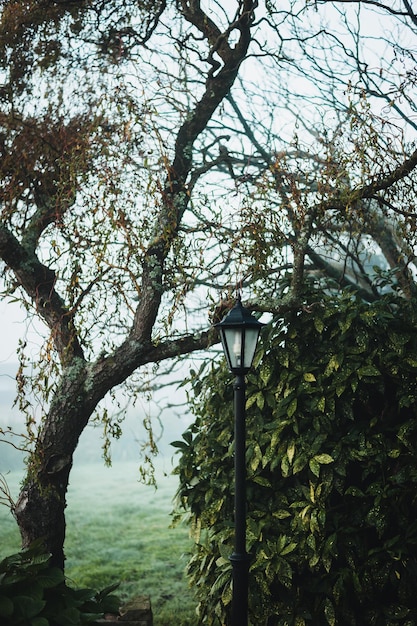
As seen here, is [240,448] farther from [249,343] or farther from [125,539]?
[125,539]

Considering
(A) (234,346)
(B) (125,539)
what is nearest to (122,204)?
(A) (234,346)

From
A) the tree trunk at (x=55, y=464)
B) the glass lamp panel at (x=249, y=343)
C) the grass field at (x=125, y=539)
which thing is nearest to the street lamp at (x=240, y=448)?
the glass lamp panel at (x=249, y=343)

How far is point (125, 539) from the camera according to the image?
971 cm

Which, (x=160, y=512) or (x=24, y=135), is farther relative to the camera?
(x=160, y=512)

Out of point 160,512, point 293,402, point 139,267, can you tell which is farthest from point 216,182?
point 160,512

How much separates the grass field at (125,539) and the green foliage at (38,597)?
9.77ft

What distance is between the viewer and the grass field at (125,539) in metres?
7.91

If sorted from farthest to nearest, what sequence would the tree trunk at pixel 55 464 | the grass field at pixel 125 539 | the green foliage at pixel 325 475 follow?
the grass field at pixel 125 539, the tree trunk at pixel 55 464, the green foliage at pixel 325 475

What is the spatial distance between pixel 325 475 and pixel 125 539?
5.76 metres

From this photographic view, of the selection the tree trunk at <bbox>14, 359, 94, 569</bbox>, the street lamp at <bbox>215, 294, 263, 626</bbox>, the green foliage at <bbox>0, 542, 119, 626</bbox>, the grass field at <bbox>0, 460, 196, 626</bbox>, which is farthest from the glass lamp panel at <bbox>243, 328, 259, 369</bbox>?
the grass field at <bbox>0, 460, 196, 626</bbox>

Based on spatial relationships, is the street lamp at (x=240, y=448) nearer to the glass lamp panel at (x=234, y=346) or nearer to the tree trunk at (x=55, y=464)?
the glass lamp panel at (x=234, y=346)

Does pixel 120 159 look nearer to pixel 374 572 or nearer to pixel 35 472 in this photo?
pixel 35 472

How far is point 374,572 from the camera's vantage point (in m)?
4.62

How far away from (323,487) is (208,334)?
1.48 m
